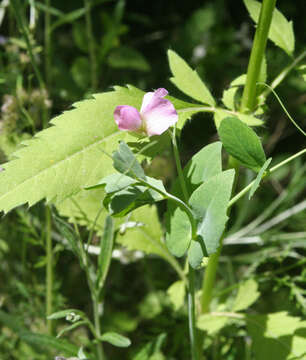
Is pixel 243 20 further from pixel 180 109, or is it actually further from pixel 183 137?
pixel 180 109

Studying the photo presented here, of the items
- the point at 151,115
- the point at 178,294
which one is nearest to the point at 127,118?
the point at 151,115

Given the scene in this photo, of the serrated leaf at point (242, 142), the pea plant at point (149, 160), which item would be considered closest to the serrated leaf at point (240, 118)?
the pea plant at point (149, 160)

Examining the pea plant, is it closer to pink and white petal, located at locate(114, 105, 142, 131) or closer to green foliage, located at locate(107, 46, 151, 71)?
pink and white petal, located at locate(114, 105, 142, 131)

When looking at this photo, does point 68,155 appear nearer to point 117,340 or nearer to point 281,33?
point 117,340

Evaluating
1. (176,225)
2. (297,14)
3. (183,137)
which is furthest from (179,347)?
(297,14)

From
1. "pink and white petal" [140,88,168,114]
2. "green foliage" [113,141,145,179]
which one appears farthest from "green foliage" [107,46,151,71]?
"green foliage" [113,141,145,179]

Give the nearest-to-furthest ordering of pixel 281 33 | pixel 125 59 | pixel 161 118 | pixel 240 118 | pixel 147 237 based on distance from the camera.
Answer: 1. pixel 161 118
2. pixel 240 118
3. pixel 281 33
4. pixel 147 237
5. pixel 125 59
